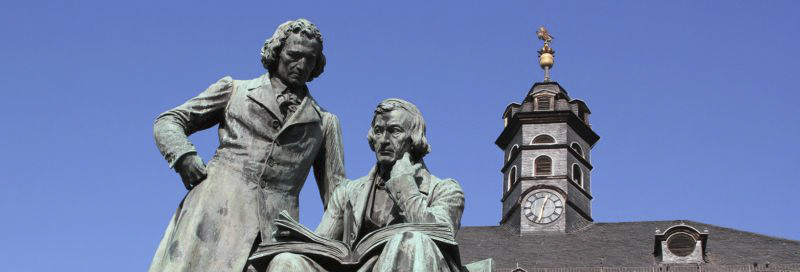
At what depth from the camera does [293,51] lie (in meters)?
10.9

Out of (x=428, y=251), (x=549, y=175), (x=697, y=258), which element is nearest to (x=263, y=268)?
(x=428, y=251)

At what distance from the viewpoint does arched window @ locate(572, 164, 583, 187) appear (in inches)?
3226

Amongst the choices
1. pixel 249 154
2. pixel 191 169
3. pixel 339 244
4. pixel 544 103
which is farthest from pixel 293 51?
pixel 544 103

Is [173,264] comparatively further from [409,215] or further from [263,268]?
[409,215]

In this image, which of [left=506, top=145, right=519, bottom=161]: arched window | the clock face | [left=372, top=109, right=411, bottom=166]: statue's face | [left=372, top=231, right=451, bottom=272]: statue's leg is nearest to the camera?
[left=372, top=231, right=451, bottom=272]: statue's leg

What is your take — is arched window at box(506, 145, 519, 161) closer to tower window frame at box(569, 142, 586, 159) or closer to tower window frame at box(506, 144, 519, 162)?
tower window frame at box(506, 144, 519, 162)

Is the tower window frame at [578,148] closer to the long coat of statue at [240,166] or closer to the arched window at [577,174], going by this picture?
the arched window at [577,174]

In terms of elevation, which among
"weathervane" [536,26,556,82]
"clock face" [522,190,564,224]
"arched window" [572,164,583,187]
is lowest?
"clock face" [522,190,564,224]

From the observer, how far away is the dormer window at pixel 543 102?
272 feet

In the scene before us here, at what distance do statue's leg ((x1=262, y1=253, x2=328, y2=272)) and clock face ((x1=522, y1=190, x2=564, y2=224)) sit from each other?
6765 centimetres

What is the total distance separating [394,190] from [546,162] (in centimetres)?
7129

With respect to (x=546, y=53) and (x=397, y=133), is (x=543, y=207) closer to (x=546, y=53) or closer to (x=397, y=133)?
(x=546, y=53)

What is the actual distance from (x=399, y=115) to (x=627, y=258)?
57.0m

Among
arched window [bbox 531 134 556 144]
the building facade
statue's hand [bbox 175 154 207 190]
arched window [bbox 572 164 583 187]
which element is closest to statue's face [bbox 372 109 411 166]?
statue's hand [bbox 175 154 207 190]
